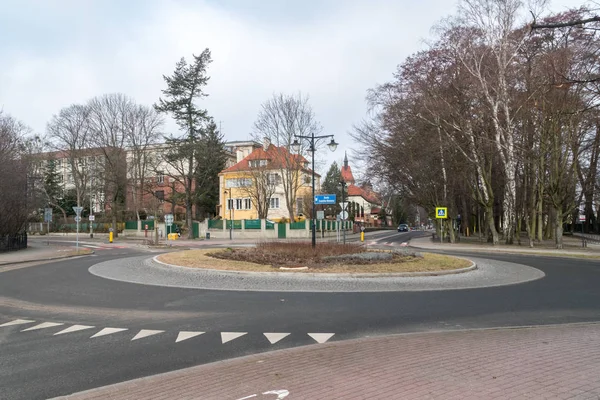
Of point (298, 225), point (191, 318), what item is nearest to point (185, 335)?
point (191, 318)

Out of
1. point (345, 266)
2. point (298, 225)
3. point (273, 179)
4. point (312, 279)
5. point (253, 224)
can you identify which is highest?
point (273, 179)

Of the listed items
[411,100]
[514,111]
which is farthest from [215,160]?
[514,111]

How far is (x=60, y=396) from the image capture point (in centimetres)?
475

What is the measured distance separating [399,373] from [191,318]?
16.2 ft

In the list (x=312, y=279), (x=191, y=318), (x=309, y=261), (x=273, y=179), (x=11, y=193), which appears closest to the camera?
(x=191, y=318)

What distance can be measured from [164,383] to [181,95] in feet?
171

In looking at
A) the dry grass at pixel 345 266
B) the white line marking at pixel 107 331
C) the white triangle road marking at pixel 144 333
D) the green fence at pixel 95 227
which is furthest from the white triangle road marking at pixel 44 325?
the green fence at pixel 95 227

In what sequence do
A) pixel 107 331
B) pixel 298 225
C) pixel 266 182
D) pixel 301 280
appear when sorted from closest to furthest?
pixel 107 331, pixel 301 280, pixel 298 225, pixel 266 182

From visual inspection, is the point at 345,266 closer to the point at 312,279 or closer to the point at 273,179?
the point at 312,279

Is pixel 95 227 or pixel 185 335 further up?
pixel 95 227

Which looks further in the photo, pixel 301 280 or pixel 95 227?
pixel 95 227

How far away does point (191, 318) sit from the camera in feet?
29.1

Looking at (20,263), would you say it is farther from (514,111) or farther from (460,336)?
(514,111)

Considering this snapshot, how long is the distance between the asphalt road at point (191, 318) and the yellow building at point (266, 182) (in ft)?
123
